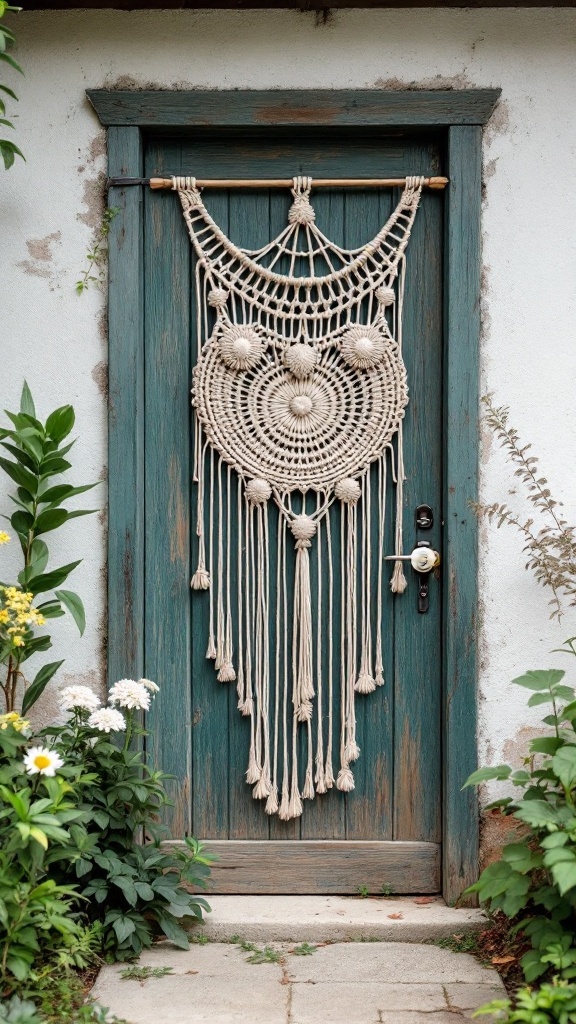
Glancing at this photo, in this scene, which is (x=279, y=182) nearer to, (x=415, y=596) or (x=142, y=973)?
(x=415, y=596)

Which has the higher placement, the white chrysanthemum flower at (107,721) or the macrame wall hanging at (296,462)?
the macrame wall hanging at (296,462)

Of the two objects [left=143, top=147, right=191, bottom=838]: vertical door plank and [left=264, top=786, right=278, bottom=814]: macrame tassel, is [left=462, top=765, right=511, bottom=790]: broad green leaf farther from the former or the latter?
[left=143, top=147, right=191, bottom=838]: vertical door plank

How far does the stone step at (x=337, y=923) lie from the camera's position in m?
2.74

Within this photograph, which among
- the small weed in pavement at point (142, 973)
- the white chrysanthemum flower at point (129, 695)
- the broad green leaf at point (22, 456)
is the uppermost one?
the broad green leaf at point (22, 456)

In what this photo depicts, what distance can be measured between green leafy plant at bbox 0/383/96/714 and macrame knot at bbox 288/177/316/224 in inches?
36.8

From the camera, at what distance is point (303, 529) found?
2893 mm

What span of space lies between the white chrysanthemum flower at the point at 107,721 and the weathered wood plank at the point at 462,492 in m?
1.00

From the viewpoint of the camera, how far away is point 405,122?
9.21 ft

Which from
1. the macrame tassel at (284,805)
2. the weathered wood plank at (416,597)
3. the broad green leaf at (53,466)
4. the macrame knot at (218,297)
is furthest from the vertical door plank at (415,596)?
the broad green leaf at (53,466)

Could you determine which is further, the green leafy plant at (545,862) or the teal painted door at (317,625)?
the teal painted door at (317,625)

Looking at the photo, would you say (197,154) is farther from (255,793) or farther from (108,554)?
(255,793)

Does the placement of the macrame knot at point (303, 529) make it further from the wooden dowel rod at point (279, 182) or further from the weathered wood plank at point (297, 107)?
the weathered wood plank at point (297, 107)

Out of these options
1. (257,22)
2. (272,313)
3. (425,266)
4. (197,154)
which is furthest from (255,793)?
(257,22)

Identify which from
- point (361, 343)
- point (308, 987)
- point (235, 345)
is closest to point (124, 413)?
point (235, 345)
